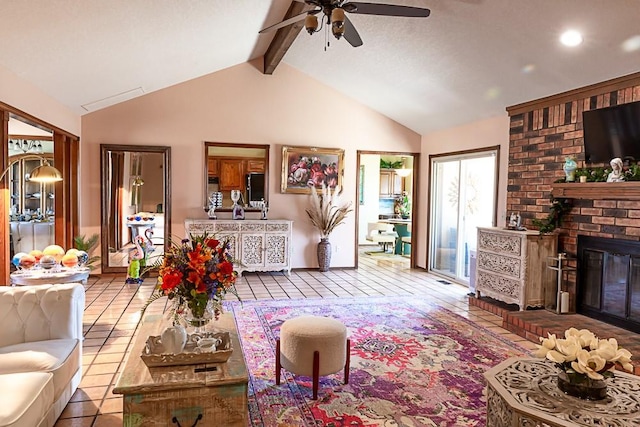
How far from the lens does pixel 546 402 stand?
206 centimetres

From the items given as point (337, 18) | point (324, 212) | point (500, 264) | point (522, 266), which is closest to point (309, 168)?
point (324, 212)

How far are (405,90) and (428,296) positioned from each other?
304cm

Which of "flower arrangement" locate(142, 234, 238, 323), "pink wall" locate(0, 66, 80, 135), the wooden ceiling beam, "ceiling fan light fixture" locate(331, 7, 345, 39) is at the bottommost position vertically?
"flower arrangement" locate(142, 234, 238, 323)

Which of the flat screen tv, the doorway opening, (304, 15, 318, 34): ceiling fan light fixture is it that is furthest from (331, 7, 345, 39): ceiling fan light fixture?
the doorway opening

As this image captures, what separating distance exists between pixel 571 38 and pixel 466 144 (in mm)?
2869

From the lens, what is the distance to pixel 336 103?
25.3 feet

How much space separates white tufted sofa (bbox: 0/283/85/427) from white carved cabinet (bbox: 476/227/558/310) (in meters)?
4.36

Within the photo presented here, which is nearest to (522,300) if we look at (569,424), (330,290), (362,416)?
(330,290)

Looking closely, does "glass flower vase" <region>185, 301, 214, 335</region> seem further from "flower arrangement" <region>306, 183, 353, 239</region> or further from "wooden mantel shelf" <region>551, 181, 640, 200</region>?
"flower arrangement" <region>306, 183, 353, 239</region>

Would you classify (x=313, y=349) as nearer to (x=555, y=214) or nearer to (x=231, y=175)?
(x=555, y=214)

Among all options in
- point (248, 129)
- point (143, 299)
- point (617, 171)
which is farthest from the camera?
point (248, 129)

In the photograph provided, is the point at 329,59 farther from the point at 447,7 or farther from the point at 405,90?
the point at 447,7

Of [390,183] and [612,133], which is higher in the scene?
[612,133]

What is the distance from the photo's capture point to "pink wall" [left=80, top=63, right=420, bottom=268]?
22.6ft
